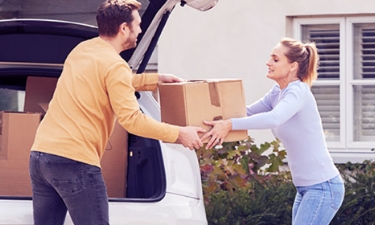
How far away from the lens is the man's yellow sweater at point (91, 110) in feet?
13.3

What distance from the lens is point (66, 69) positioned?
420 cm

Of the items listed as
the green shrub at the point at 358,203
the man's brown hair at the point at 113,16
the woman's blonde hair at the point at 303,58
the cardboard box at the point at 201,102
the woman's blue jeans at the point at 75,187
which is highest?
the man's brown hair at the point at 113,16

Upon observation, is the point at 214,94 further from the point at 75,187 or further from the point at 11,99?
the point at 11,99

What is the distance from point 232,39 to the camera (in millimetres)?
9273

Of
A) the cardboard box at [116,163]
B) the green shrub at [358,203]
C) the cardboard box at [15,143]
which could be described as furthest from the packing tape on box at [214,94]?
the green shrub at [358,203]

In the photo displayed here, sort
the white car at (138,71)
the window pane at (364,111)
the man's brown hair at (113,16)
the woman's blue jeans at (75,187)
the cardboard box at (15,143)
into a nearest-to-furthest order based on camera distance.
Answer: the woman's blue jeans at (75,187) < the man's brown hair at (113,16) < the white car at (138,71) < the cardboard box at (15,143) < the window pane at (364,111)

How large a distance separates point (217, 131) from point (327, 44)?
5.12 metres

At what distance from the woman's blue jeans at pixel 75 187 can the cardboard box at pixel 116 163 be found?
930 mm

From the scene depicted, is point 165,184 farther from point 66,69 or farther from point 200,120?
point 66,69

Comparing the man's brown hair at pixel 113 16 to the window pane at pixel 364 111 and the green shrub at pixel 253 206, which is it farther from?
the window pane at pixel 364 111

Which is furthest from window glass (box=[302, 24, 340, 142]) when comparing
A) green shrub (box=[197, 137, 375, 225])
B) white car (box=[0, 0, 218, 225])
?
white car (box=[0, 0, 218, 225])

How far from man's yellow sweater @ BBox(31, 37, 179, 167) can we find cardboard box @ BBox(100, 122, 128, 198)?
90 cm

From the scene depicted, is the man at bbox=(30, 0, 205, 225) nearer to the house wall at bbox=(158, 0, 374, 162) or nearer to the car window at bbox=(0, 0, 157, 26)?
the car window at bbox=(0, 0, 157, 26)

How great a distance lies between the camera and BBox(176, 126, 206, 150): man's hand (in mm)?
4211
